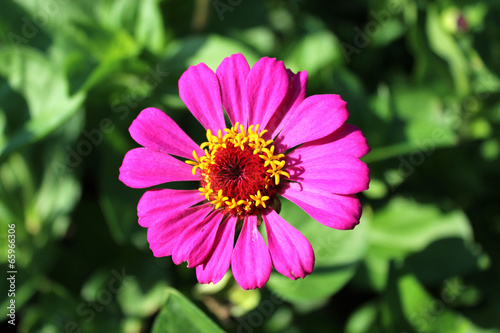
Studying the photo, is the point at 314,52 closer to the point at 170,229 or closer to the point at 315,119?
the point at 315,119

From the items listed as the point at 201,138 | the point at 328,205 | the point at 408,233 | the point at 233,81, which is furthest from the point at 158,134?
the point at 408,233

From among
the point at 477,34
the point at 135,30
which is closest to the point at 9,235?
the point at 135,30

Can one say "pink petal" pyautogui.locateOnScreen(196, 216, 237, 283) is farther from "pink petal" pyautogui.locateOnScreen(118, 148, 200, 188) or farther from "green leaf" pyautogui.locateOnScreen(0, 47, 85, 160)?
"green leaf" pyautogui.locateOnScreen(0, 47, 85, 160)

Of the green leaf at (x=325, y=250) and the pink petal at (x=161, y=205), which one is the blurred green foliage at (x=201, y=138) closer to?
the green leaf at (x=325, y=250)

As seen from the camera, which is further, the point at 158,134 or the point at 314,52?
the point at 314,52

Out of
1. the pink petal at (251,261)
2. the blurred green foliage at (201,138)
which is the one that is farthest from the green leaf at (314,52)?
the pink petal at (251,261)

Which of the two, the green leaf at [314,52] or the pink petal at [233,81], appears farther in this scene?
the green leaf at [314,52]

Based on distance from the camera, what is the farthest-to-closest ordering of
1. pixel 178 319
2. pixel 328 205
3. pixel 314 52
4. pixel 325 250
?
pixel 314 52
pixel 325 250
pixel 178 319
pixel 328 205
